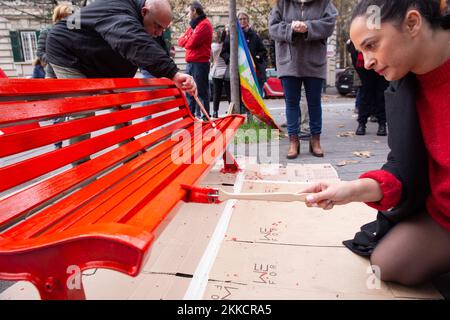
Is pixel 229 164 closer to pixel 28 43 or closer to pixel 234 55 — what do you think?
pixel 234 55

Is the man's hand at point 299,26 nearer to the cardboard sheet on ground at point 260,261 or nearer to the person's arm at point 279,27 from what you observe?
the person's arm at point 279,27

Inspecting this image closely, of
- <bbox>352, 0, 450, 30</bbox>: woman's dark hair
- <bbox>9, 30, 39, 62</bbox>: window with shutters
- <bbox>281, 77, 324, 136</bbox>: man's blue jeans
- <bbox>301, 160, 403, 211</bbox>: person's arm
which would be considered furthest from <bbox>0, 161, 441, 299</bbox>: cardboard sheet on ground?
<bbox>9, 30, 39, 62</bbox>: window with shutters

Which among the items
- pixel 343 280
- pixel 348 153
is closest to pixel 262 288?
pixel 343 280

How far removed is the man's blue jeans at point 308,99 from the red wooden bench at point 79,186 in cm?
163

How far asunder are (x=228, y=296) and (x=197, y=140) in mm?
1076

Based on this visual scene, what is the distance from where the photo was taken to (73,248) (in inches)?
36.2

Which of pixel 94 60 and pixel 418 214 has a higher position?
pixel 94 60

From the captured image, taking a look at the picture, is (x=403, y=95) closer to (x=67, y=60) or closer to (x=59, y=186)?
(x=59, y=186)

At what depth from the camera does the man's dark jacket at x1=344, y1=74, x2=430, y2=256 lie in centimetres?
148

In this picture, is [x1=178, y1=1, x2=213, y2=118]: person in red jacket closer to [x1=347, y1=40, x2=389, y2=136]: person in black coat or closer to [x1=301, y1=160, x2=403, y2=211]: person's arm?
[x1=347, y1=40, x2=389, y2=136]: person in black coat

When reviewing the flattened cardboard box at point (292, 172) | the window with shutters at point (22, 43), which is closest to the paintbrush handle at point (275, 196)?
the flattened cardboard box at point (292, 172)

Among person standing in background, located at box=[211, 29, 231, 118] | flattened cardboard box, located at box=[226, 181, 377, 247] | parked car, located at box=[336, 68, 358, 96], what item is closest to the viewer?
flattened cardboard box, located at box=[226, 181, 377, 247]

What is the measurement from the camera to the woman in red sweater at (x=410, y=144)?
4.20 feet

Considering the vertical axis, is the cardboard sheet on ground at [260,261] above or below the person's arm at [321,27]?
below
